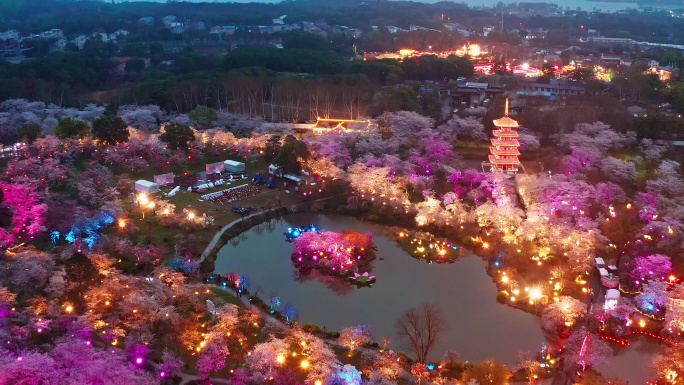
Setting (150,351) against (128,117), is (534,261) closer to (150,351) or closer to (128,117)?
(150,351)

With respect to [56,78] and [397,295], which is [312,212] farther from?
[56,78]

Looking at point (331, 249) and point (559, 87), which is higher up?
point (559, 87)

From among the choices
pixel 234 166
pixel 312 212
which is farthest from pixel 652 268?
pixel 234 166

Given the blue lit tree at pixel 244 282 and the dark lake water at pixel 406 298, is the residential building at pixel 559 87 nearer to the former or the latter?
the dark lake water at pixel 406 298

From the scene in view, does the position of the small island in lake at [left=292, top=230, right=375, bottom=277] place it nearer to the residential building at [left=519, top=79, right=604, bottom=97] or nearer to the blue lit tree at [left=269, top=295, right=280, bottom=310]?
the blue lit tree at [left=269, top=295, right=280, bottom=310]

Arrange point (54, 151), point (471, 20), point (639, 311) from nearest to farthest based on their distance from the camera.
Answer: point (639, 311) → point (54, 151) → point (471, 20)

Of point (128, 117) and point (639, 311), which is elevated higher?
point (128, 117)

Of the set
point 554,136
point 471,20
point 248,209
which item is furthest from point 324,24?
point 248,209
